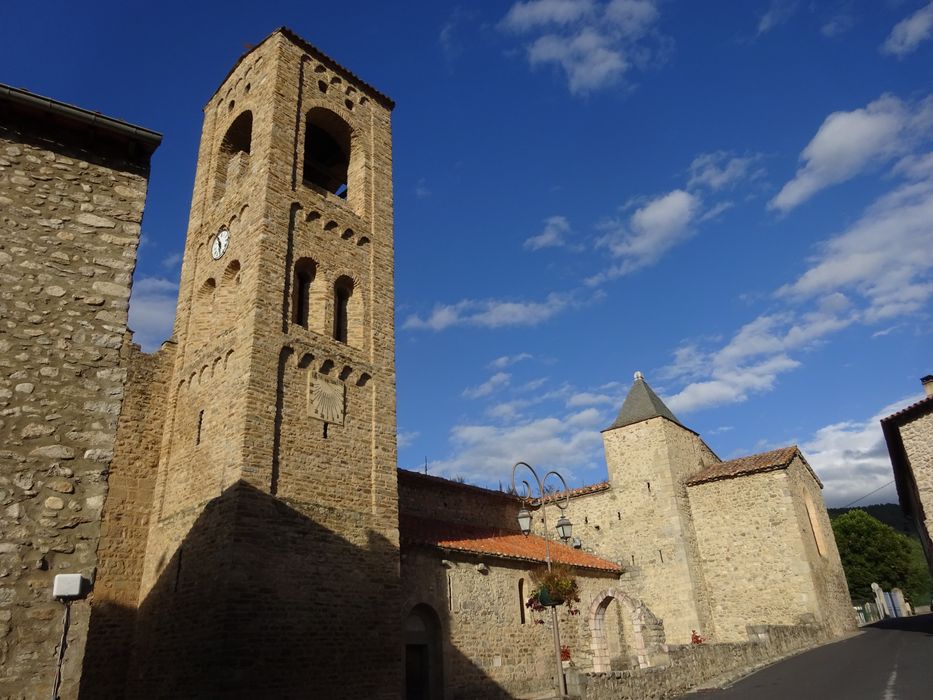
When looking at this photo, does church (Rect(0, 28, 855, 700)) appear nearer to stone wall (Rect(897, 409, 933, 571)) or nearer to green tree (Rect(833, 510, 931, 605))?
stone wall (Rect(897, 409, 933, 571))

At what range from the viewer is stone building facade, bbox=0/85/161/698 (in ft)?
18.2

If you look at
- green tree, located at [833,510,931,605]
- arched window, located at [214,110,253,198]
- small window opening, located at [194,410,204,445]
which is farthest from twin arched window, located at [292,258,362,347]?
green tree, located at [833,510,931,605]

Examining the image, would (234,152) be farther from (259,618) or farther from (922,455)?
(922,455)

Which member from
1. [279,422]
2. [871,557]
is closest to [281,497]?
[279,422]

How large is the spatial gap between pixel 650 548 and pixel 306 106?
64.9ft

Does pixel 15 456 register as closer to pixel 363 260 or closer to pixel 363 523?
pixel 363 523

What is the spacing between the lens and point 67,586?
552 cm

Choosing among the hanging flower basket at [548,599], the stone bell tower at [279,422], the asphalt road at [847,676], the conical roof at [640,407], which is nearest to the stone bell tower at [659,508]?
the conical roof at [640,407]

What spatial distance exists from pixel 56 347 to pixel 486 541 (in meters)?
14.6

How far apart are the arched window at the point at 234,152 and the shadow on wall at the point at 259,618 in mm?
10014

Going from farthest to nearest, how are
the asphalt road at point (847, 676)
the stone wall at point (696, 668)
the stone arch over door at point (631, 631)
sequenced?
the stone arch over door at point (631, 631) → the stone wall at point (696, 668) → the asphalt road at point (847, 676)

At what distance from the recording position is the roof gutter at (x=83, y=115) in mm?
6934

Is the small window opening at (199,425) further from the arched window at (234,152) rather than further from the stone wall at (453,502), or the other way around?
the arched window at (234,152)

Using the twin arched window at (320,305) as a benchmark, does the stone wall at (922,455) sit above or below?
below
